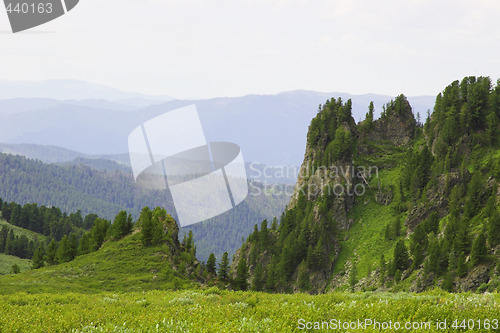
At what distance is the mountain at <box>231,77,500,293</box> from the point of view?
234 feet

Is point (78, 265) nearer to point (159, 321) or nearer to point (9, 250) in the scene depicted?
point (159, 321)

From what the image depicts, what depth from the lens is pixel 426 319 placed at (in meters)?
13.4

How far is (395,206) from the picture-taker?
107562 millimetres

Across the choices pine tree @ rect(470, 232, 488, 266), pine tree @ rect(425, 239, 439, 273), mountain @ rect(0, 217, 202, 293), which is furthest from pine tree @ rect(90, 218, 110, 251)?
pine tree @ rect(470, 232, 488, 266)

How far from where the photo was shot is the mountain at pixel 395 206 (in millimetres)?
71312

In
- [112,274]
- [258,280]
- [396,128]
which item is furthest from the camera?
[396,128]

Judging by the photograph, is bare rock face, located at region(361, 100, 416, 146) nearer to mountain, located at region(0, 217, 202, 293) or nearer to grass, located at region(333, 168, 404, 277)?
grass, located at region(333, 168, 404, 277)

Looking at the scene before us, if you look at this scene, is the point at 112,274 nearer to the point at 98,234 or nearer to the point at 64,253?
the point at 98,234

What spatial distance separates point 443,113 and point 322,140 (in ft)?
136

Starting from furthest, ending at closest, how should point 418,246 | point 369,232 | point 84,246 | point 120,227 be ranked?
1. point 369,232
2. point 84,246
3. point 120,227
4. point 418,246

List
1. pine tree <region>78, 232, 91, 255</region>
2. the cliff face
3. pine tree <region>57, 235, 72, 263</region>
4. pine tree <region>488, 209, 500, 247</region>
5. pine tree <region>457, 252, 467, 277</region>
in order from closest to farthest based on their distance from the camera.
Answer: pine tree <region>488, 209, 500, 247</region> → pine tree <region>457, 252, 467, 277</region> → pine tree <region>57, 235, 72, 263</region> → pine tree <region>78, 232, 91, 255</region> → the cliff face

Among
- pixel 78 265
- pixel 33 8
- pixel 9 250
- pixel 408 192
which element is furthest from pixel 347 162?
pixel 9 250

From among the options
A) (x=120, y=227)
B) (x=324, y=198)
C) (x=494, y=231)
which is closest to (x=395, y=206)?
(x=324, y=198)

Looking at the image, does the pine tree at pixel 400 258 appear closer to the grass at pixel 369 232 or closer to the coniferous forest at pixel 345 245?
the coniferous forest at pixel 345 245
